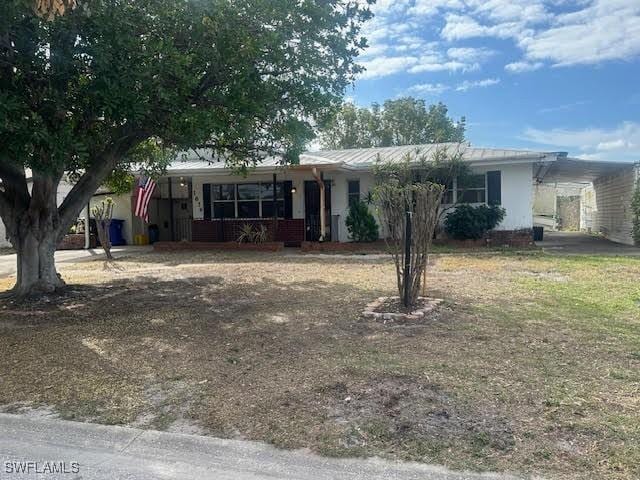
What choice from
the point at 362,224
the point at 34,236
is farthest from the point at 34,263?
the point at 362,224

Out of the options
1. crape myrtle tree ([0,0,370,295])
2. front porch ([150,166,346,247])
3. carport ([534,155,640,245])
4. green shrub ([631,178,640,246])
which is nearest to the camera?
crape myrtle tree ([0,0,370,295])

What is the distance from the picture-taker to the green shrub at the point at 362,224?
16156 mm

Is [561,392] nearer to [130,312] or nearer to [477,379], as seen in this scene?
[477,379]

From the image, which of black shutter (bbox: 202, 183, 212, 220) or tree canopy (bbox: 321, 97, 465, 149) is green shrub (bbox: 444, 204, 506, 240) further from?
tree canopy (bbox: 321, 97, 465, 149)

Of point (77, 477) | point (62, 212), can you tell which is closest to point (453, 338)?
point (77, 477)

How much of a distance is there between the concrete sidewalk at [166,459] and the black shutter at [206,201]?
50.4 ft

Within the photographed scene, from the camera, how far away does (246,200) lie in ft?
60.3

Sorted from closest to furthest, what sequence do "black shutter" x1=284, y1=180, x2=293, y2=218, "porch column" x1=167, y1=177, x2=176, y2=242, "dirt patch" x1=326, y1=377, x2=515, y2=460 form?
"dirt patch" x1=326, y1=377, x2=515, y2=460
"black shutter" x1=284, y1=180, x2=293, y2=218
"porch column" x1=167, y1=177, x2=176, y2=242

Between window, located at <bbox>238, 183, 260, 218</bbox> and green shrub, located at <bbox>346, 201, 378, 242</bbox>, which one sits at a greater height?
window, located at <bbox>238, 183, 260, 218</bbox>

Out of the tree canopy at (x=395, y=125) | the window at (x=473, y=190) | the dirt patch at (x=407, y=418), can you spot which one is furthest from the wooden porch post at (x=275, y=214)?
the tree canopy at (x=395, y=125)

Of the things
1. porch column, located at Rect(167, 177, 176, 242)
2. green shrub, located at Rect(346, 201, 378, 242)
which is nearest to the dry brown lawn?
green shrub, located at Rect(346, 201, 378, 242)

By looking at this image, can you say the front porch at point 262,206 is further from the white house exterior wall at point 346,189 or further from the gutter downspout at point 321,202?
the gutter downspout at point 321,202

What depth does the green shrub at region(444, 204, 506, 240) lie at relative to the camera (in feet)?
50.3

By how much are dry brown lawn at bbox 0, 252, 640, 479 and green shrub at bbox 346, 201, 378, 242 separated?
7390mm
